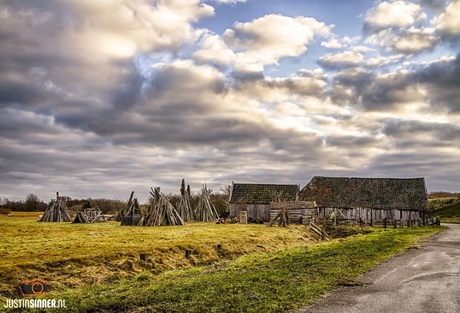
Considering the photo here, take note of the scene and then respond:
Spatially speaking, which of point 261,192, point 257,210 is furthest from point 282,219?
point 261,192

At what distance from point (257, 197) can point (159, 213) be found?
17.8 metres

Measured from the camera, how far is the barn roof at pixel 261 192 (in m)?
54.4

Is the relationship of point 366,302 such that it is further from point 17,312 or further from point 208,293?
point 17,312

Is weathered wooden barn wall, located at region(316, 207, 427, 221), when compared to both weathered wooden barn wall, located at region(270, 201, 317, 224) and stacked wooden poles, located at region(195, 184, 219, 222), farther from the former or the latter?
stacked wooden poles, located at region(195, 184, 219, 222)

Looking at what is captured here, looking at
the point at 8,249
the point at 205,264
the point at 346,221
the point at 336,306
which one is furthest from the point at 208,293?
the point at 346,221

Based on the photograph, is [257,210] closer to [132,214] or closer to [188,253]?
[132,214]

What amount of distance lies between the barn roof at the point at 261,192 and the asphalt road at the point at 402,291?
37.5m

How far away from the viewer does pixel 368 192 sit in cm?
5247

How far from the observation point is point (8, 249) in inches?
731

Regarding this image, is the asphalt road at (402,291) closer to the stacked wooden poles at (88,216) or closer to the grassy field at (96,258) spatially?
the grassy field at (96,258)

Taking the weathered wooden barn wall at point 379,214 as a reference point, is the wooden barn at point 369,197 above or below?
above

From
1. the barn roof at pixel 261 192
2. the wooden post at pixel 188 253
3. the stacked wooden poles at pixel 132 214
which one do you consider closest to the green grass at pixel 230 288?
the wooden post at pixel 188 253

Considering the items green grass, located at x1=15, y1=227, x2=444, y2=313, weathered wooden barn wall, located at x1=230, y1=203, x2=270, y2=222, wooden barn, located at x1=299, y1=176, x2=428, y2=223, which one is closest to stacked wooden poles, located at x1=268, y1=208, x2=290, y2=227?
wooden barn, located at x1=299, y1=176, x2=428, y2=223

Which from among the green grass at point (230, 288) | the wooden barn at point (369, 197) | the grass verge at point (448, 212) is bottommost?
the green grass at point (230, 288)
